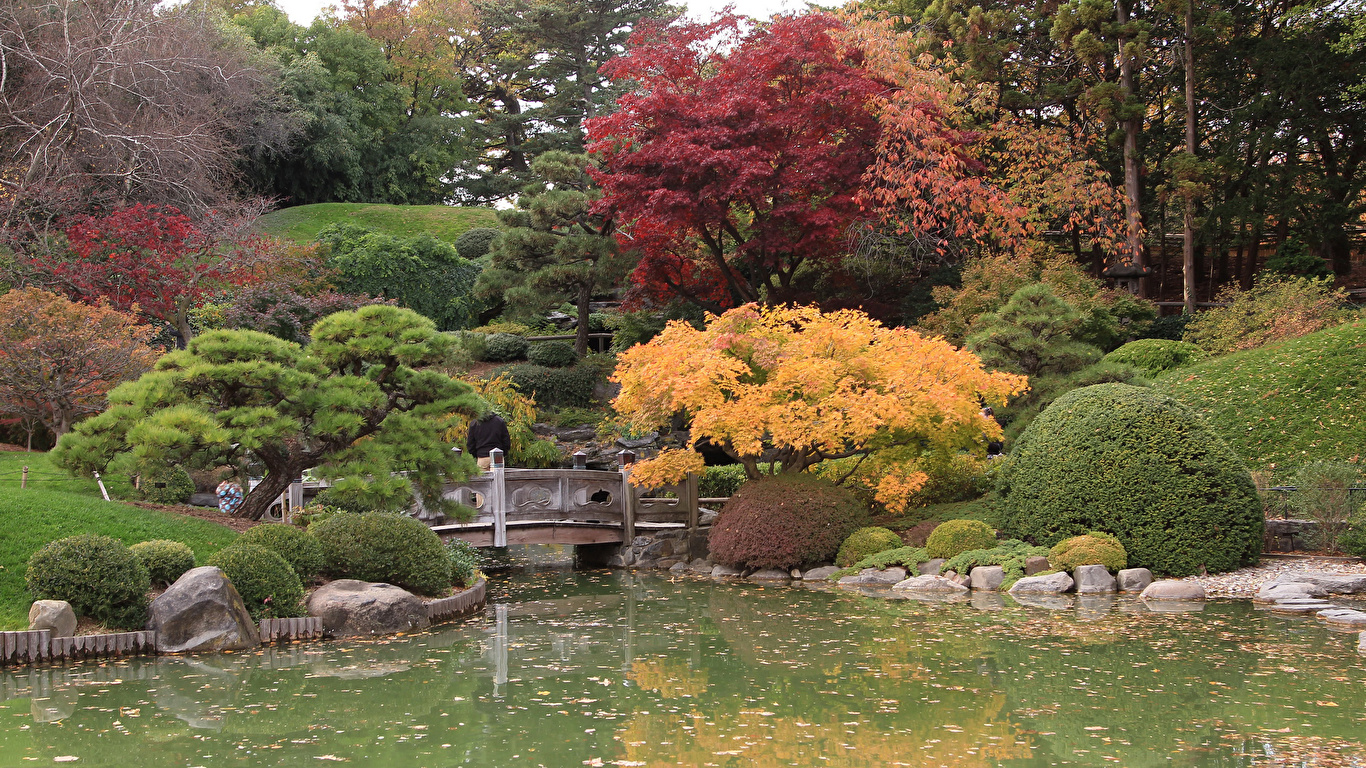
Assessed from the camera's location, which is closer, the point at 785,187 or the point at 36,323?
the point at 36,323

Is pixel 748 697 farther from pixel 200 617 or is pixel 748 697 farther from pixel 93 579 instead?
pixel 93 579

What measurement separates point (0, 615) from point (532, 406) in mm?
13036

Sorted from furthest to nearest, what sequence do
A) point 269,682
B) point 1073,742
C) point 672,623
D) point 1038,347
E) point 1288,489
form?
point 1038,347 → point 1288,489 → point 672,623 → point 269,682 → point 1073,742

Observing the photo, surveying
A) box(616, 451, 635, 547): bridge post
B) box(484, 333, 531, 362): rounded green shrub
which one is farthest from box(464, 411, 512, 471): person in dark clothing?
box(484, 333, 531, 362): rounded green shrub

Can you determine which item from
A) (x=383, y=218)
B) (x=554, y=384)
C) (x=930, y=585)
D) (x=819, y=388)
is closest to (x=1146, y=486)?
(x=930, y=585)

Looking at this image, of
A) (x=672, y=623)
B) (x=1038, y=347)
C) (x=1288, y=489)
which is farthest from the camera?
(x=1038, y=347)

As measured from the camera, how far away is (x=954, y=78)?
21922mm

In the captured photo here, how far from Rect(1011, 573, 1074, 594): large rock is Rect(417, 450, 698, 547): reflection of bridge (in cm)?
533

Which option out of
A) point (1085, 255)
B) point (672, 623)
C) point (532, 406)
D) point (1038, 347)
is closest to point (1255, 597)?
point (1038, 347)

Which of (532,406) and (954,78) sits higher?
(954,78)

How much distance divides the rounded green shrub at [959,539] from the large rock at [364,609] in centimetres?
602

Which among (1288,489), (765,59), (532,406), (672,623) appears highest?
(765,59)

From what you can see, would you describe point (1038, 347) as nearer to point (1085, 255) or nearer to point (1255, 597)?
point (1255, 597)

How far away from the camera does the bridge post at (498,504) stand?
1435 centimetres
